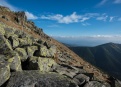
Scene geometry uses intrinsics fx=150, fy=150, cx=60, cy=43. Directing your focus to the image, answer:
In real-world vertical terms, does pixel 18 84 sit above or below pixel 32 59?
below

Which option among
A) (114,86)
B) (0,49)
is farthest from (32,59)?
(114,86)

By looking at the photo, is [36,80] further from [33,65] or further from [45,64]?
[45,64]

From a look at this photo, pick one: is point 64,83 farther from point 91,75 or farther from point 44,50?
point 44,50

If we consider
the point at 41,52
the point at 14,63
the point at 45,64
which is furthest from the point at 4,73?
the point at 41,52

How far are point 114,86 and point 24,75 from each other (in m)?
14.7

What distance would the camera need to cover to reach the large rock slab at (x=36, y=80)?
1466cm

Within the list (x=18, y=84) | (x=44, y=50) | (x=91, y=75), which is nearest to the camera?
(x=18, y=84)

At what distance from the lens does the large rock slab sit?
1466 cm

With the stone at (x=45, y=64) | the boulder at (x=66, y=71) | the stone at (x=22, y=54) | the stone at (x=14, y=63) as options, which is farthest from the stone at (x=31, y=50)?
the stone at (x=14, y=63)

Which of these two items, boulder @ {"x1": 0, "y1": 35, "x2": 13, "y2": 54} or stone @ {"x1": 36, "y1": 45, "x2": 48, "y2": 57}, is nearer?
boulder @ {"x1": 0, "y1": 35, "x2": 13, "y2": 54}

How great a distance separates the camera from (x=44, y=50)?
2586cm

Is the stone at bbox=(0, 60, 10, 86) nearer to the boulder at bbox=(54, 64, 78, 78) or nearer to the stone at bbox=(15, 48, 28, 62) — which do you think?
the stone at bbox=(15, 48, 28, 62)

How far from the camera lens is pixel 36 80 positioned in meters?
15.3

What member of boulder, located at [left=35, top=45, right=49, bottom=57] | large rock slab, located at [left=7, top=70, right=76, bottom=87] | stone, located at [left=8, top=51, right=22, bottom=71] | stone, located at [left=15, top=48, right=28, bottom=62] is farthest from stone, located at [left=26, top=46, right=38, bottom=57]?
large rock slab, located at [left=7, top=70, right=76, bottom=87]
